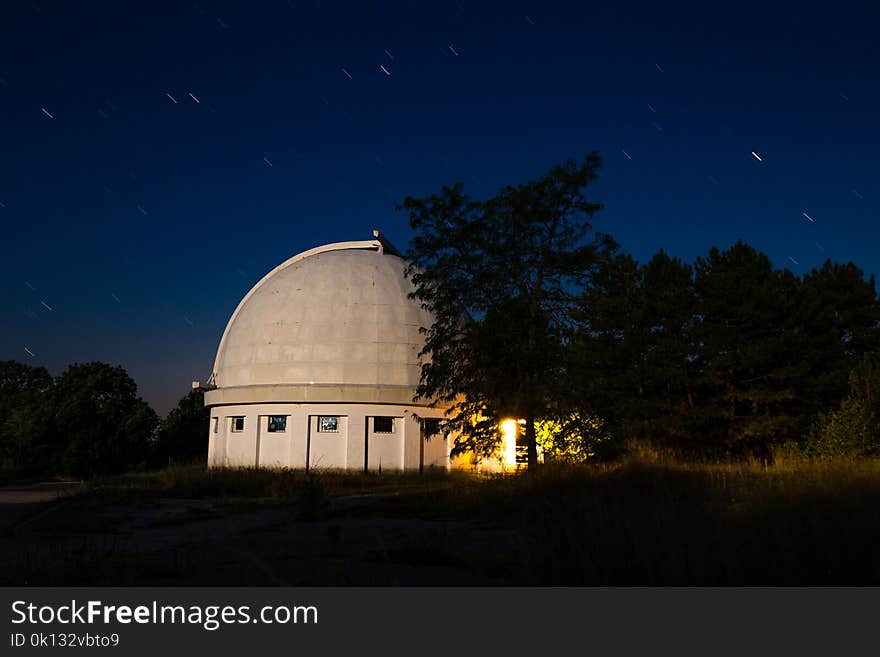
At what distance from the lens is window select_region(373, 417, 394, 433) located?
29.4m

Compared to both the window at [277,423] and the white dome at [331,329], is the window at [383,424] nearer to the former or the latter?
the white dome at [331,329]

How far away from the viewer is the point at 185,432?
45.0 meters

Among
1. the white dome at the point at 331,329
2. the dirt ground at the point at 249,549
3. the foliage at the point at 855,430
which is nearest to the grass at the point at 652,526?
the dirt ground at the point at 249,549

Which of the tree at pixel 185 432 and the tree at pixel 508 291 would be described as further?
the tree at pixel 185 432

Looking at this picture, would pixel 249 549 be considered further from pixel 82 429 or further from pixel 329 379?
pixel 82 429

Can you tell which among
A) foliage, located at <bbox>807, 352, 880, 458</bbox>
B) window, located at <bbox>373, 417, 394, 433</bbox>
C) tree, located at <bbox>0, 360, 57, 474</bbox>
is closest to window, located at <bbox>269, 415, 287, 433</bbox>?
window, located at <bbox>373, 417, 394, 433</bbox>

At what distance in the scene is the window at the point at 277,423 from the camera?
98.2 ft

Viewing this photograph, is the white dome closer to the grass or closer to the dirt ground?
the grass

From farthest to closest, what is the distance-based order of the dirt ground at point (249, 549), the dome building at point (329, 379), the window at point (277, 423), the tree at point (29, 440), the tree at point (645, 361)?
the tree at point (29, 440) → the window at point (277, 423) → the dome building at point (329, 379) → the tree at point (645, 361) → the dirt ground at point (249, 549)

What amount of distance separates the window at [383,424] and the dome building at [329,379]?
0.04 metres

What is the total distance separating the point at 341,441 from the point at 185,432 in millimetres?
20816

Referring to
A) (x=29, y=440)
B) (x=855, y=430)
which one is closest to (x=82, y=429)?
(x=29, y=440)

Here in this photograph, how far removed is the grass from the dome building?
15381 millimetres
